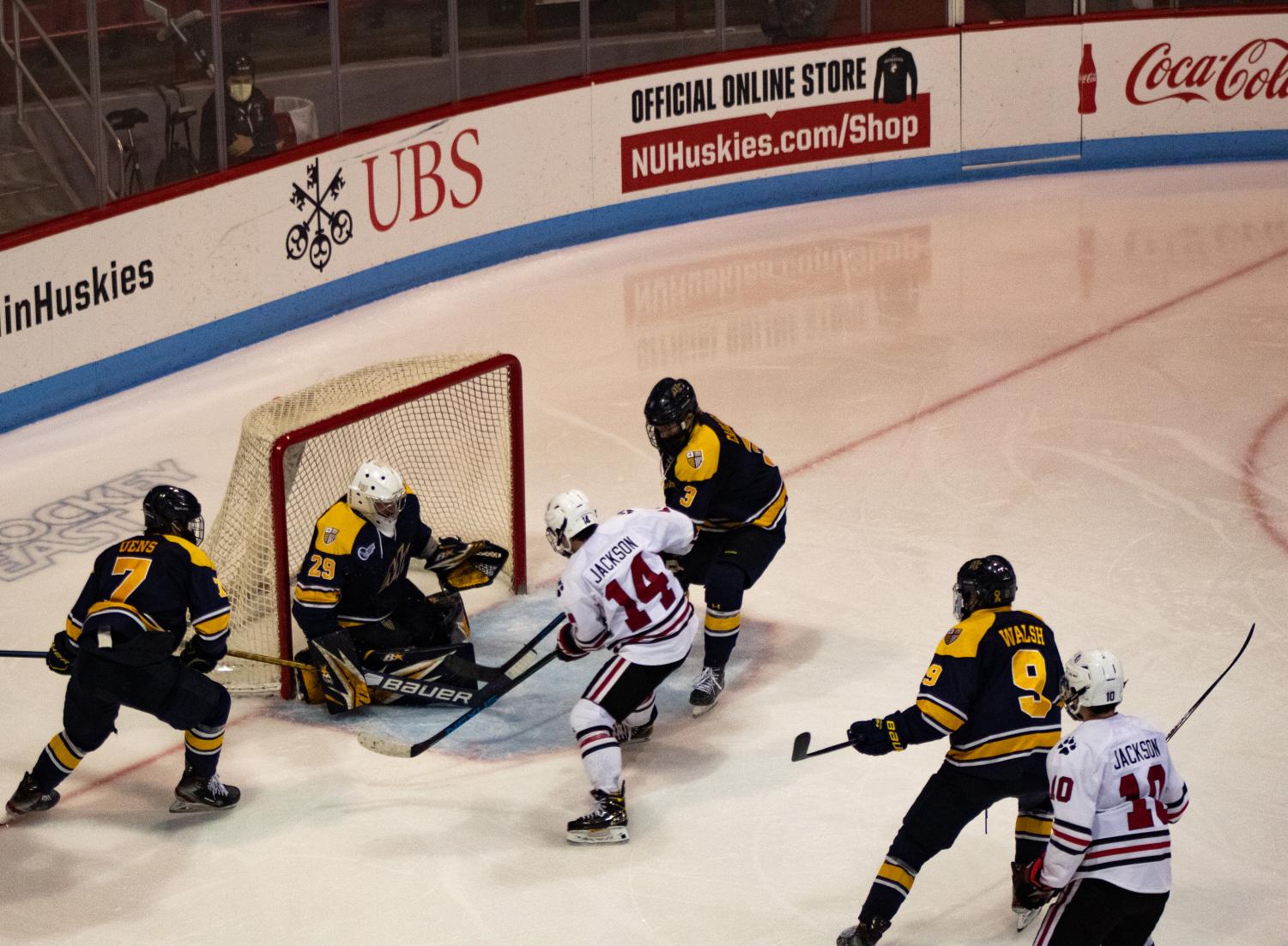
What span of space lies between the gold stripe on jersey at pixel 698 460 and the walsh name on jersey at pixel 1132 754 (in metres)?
1.93

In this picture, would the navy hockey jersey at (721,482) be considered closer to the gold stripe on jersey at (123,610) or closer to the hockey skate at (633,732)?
the hockey skate at (633,732)

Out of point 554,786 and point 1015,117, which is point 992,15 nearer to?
point 1015,117

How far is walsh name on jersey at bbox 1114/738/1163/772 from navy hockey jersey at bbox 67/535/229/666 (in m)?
2.27

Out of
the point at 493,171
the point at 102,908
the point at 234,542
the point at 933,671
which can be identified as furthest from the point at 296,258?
the point at 933,671

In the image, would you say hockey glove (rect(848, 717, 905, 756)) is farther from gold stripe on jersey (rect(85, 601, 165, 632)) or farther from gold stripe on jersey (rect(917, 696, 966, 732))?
gold stripe on jersey (rect(85, 601, 165, 632))

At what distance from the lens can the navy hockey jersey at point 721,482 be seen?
5.33 metres

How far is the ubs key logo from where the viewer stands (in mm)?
8906

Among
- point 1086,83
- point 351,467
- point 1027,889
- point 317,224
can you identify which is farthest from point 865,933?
point 1086,83

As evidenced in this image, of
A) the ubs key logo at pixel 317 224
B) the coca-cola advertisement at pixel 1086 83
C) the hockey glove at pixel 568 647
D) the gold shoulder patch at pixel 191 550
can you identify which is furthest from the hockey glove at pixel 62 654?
the coca-cola advertisement at pixel 1086 83

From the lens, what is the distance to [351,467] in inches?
237

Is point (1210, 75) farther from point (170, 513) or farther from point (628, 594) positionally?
point (170, 513)

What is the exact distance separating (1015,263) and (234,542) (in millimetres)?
5767

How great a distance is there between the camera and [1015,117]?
1192 cm

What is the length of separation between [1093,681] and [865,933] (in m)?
0.88
